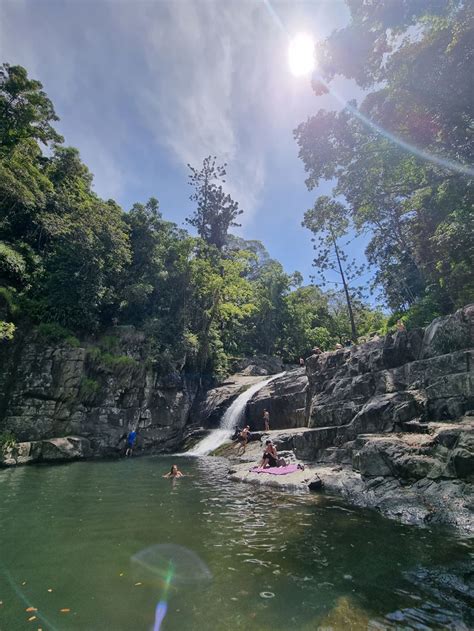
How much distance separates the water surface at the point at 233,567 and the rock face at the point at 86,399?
Result: 10112 mm

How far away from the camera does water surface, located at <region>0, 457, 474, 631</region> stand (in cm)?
399

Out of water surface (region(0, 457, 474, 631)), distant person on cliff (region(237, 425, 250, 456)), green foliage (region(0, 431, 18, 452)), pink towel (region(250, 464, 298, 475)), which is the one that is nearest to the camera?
water surface (region(0, 457, 474, 631))

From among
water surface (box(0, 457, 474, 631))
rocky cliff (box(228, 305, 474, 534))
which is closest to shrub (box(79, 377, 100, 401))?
water surface (box(0, 457, 474, 631))

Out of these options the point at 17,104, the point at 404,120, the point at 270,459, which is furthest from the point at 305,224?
the point at 17,104

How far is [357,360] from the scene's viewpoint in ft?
55.6

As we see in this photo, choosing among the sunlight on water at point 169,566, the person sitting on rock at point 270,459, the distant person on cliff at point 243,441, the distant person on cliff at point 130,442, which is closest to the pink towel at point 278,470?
the person sitting on rock at point 270,459

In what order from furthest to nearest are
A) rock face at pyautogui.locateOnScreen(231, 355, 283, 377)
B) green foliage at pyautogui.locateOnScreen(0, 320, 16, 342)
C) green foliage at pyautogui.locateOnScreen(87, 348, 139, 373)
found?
rock face at pyautogui.locateOnScreen(231, 355, 283, 377), green foliage at pyautogui.locateOnScreen(87, 348, 139, 373), green foliage at pyautogui.locateOnScreen(0, 320, 16, 342)

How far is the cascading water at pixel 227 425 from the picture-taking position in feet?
70.3

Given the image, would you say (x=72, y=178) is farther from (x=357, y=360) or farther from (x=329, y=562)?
(x=329, y=562)

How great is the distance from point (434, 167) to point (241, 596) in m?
14.2

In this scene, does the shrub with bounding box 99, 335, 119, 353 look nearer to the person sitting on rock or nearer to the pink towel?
the person sitting on rock

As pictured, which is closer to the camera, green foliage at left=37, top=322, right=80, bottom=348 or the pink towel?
the pink towel

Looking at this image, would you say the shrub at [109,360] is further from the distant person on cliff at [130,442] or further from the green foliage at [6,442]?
the green foliage at [6,442]

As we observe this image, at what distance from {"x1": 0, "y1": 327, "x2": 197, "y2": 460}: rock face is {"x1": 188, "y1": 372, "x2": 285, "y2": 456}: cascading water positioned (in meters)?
2.95
